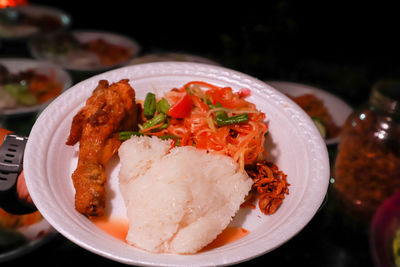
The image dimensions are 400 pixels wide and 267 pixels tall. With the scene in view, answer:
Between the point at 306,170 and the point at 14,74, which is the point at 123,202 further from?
the point at 14,74

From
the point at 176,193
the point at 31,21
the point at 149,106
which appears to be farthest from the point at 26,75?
the point at 176,193

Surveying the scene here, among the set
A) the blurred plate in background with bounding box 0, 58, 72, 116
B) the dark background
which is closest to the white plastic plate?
the dark background

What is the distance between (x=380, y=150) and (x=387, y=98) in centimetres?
39

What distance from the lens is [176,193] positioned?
1.71 meters

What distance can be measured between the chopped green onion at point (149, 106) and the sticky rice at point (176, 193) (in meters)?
0.29

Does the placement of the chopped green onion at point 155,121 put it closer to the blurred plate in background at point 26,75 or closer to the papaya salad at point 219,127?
the papaya salad at point 219,127

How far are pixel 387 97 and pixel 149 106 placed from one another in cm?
175

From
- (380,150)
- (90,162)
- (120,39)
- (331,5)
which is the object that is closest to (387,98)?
(380,150)

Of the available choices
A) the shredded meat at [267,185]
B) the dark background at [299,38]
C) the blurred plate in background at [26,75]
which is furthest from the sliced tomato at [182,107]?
the blurred plate in background at [26,75]

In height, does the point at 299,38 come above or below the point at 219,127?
above

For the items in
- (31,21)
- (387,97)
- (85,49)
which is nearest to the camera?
(387,97)

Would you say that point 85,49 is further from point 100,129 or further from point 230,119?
point 230,119

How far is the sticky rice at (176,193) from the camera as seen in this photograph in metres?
1.62

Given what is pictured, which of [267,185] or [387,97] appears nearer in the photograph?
[267,185]
